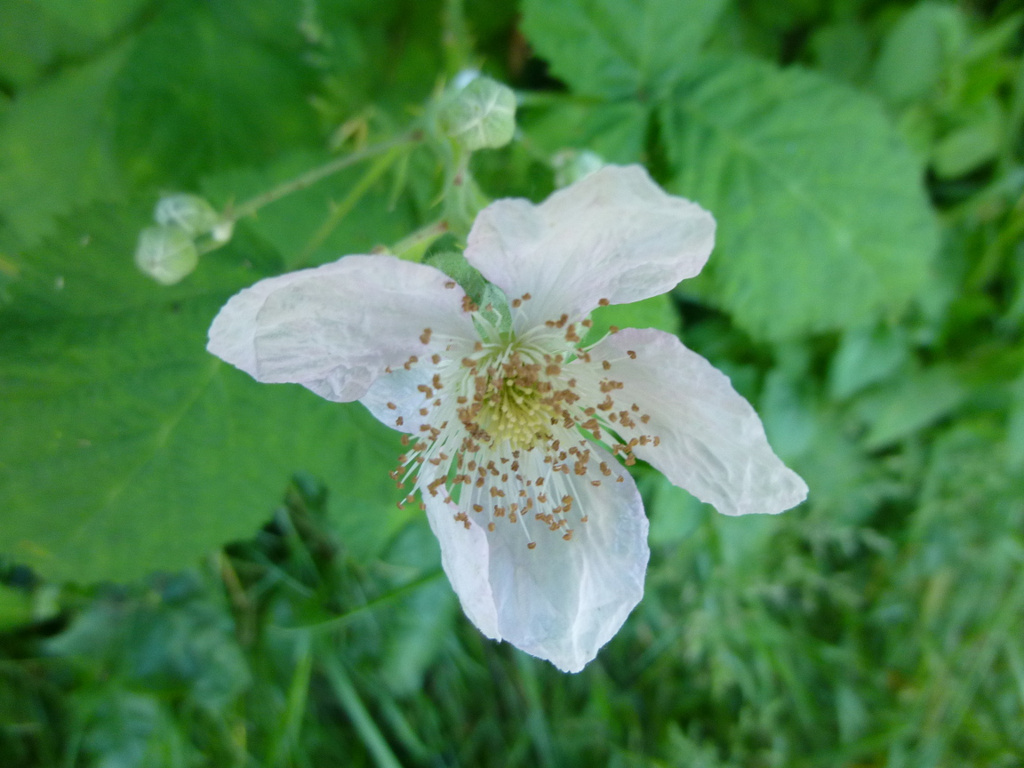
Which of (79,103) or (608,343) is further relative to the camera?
(79,103)

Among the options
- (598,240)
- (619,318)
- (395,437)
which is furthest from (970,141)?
(395,437)

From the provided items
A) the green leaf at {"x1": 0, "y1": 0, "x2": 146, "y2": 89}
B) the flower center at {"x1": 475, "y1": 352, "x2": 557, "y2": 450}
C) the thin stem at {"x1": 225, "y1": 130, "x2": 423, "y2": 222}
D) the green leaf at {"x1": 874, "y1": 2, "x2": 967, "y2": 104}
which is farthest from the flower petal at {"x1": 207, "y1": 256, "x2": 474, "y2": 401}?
the green leaf at {"x1": 874, "y1": 2, "x2": 967, "y2": 104}

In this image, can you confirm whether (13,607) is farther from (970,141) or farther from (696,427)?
(970,141)

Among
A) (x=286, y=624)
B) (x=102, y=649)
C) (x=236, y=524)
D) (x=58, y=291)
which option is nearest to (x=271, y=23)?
(x=58, y=291)

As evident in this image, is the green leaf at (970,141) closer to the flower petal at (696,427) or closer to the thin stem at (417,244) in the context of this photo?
the flower petal at (696,427)

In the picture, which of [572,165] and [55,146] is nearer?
[572,165]

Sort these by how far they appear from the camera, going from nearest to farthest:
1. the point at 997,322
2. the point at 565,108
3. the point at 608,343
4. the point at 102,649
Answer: the point at 608,343 → the point at 565,108 → the point at 997,322 → the point at 102,649

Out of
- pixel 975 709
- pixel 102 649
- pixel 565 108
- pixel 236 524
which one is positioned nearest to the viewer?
pixel 236 524

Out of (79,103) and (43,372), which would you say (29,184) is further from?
(43,372)
